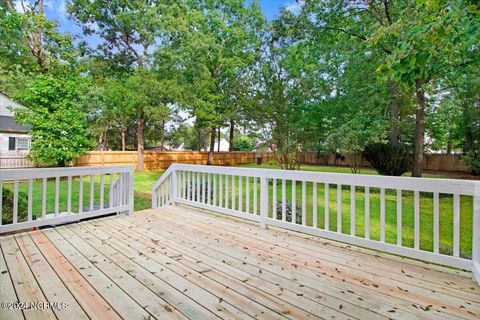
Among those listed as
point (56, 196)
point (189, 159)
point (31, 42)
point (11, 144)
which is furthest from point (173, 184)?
point (11, 144)

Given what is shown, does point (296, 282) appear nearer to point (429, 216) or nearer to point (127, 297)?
point (127, 297)

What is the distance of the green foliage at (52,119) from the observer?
9.77 meters

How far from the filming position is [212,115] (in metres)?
14.5

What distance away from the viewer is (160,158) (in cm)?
1591

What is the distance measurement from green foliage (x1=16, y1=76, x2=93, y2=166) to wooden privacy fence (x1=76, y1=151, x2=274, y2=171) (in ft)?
8.38

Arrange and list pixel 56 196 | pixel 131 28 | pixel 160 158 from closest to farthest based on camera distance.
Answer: pixel 56 196 < pixel 131 28 < pixel 160 158

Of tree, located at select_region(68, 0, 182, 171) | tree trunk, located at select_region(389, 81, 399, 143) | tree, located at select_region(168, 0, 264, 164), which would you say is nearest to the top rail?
tree trunk, located at select_region(389, 81, 399, 143)

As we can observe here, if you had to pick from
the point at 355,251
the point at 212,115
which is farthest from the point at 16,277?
the point at 212,115

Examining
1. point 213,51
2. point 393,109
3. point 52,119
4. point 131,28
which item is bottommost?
point 52,119

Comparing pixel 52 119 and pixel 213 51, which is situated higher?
pixel 213 51

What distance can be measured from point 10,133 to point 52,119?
29.5ft

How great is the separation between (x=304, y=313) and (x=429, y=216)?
530 centimetres

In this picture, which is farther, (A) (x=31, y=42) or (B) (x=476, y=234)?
(A) (x=31, y=42)

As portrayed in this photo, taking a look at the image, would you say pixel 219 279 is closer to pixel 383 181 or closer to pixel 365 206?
pixel 365 206
